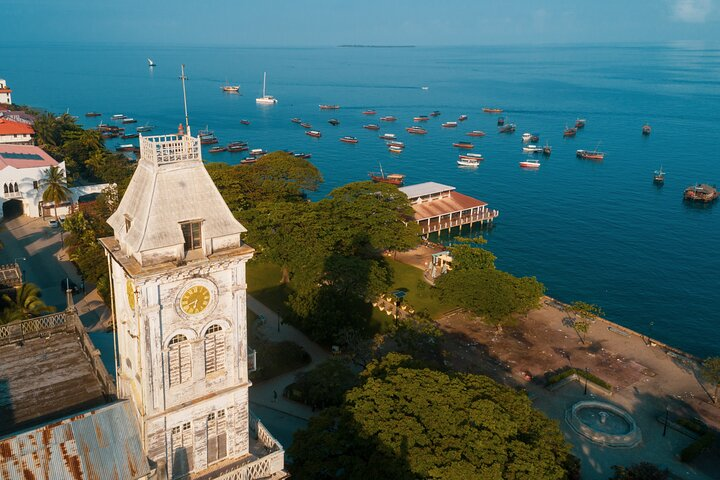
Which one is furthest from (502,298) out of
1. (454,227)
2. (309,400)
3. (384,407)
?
(454,227)

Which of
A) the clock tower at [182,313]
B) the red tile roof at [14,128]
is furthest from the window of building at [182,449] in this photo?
the red tile roof at [14,128]

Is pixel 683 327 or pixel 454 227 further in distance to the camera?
pixel 454 227

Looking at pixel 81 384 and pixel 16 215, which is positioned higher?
pixel 81 384

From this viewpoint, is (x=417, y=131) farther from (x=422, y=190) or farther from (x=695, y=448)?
(x=695, y=448)

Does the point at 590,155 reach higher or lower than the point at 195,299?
lower

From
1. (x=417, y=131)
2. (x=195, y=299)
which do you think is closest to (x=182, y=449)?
(x=195, y=299)

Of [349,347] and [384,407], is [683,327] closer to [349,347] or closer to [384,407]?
[349,347]
